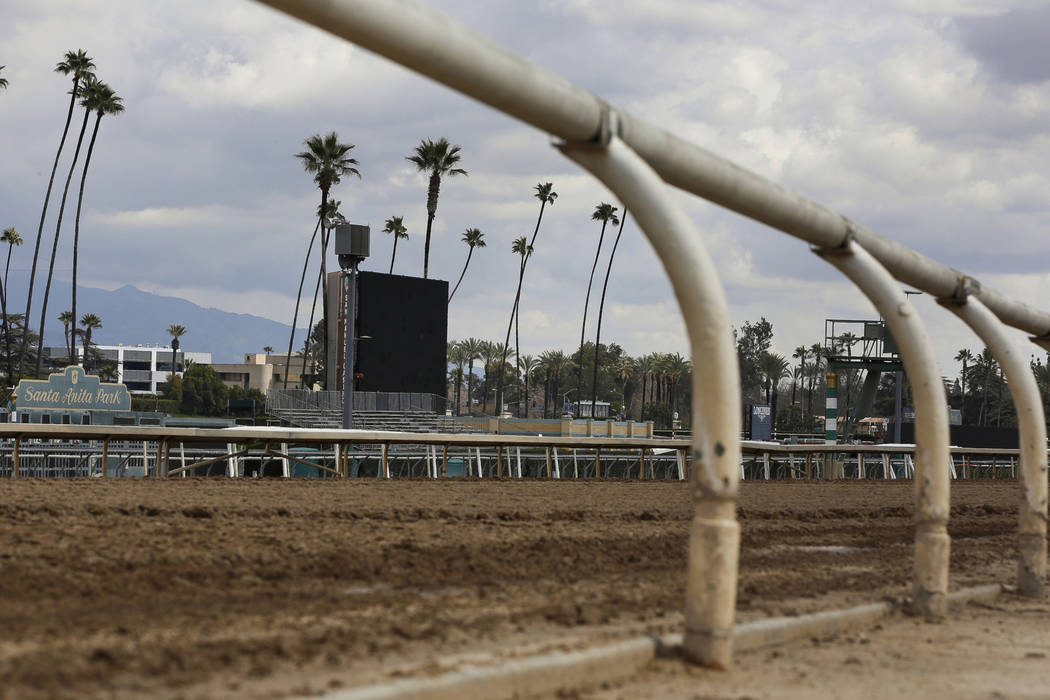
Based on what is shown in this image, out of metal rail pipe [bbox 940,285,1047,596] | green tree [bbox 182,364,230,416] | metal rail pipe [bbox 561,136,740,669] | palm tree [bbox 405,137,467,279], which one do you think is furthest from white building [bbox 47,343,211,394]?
metal rail pipe [bbox 561,136,740,669]

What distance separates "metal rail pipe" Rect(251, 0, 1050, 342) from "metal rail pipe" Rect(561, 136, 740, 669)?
0.81ft

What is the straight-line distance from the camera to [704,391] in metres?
5.63

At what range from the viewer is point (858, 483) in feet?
80.9

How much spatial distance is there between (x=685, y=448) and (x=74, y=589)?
17.7 m

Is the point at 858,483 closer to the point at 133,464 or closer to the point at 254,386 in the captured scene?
the point at 133,464

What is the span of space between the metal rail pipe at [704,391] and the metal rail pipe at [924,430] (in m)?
2.18

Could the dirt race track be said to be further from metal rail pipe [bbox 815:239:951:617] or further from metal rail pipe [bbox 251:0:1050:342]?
metal rail pipe [bbox 251:0:1050:342]

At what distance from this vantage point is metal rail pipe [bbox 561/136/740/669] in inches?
219

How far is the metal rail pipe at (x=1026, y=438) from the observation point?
29.2ft

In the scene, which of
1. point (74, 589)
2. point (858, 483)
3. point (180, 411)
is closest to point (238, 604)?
point (74, 589)

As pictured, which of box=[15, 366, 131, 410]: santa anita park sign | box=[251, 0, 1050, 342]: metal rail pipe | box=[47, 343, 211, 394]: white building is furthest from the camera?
box=[47, 343, 211, 394]: white building

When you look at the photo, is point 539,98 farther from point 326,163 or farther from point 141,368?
point 141,368

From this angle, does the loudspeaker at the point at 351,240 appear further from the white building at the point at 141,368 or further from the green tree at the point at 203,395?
the white building at the point at 141,368

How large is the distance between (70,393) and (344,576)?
42161 millimetres
